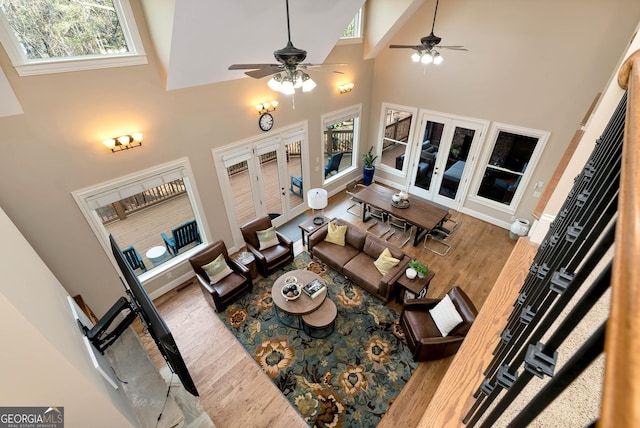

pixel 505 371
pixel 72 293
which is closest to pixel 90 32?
pixel 72 293

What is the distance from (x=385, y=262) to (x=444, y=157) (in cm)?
366

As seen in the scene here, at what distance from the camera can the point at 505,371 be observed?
103cm

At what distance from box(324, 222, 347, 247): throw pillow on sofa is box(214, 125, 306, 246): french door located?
5.32ft

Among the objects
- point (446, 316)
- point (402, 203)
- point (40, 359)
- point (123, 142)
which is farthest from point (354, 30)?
point (40, 359)

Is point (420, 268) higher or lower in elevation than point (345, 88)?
lower

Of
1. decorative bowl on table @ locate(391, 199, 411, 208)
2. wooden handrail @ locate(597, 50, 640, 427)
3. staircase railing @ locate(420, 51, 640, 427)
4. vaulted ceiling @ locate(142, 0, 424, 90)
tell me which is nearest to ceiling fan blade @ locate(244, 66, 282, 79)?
vaulted ceiling @ locate(142, 0, 424, 90)

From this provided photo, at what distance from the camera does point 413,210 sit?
625 cm

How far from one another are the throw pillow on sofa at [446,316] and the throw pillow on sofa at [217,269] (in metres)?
3.49

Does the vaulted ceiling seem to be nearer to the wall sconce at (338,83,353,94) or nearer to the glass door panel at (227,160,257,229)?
the wall sconce at (338,83,353,94)

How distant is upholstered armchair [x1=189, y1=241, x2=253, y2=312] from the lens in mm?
4852

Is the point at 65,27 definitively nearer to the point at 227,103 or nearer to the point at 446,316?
the point at 227,103

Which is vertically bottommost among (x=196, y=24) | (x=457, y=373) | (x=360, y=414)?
(x=360, y=414)

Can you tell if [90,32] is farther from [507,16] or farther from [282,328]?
[507,16]

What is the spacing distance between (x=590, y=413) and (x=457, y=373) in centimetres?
97
